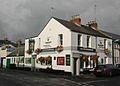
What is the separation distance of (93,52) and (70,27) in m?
5.51

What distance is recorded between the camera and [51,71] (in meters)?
34.9

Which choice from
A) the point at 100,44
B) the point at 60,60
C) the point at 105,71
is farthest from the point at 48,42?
the point at 105,71

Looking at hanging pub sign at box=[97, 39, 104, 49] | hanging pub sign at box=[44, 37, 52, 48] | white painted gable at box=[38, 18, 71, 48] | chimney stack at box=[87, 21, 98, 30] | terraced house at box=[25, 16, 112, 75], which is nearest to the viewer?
terraced house at box=[25, 16, 112, 75]

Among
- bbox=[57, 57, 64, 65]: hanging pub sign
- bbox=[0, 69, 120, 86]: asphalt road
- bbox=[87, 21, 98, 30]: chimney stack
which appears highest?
bbox=[87, 21, 98, 30]: chimney stack

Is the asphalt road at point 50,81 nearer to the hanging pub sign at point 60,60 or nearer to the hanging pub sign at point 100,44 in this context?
the hanging pub sign at point 60,60

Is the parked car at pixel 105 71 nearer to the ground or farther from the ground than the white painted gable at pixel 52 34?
nearer to the ground

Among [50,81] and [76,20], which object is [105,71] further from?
[76,20]

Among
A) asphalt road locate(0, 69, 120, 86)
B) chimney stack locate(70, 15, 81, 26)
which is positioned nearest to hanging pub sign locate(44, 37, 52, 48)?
chimney stack locate(70, 15, 81, 26)

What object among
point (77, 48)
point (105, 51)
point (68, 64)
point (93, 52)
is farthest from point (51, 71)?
point (105, 51)

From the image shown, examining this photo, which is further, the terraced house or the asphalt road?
the terraced house

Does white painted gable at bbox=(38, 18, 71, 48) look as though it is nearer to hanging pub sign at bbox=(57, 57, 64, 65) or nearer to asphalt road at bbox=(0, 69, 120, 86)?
hanging pub sign at bbox=(57, 57, 64, 65)

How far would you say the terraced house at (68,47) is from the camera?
114ft

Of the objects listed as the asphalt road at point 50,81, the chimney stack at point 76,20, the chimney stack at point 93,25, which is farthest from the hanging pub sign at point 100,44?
the asphalt road at point 50,81

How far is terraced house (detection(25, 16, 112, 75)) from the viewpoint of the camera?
114 feet
